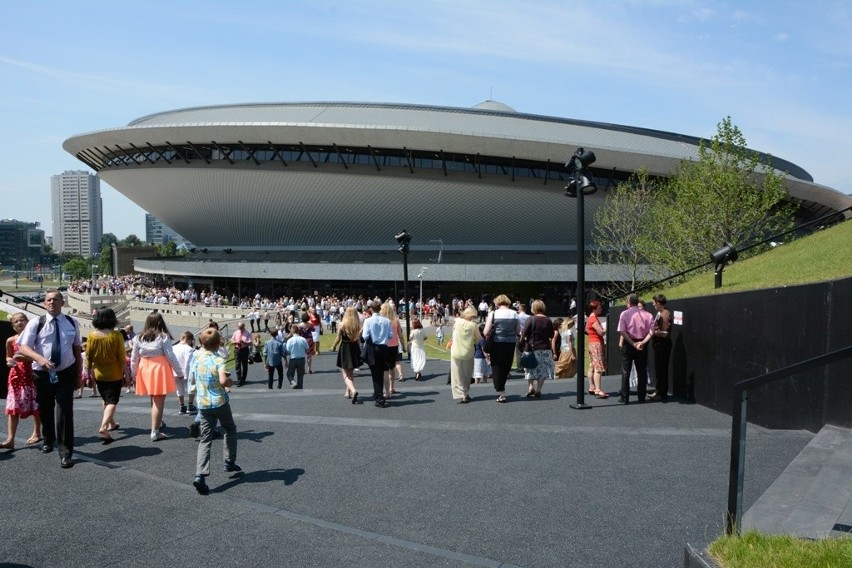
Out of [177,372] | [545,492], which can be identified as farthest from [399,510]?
[177,372]

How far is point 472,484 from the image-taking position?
613 cm

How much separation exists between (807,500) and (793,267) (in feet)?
27.4

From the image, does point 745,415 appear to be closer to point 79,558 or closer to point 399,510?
point 399,510

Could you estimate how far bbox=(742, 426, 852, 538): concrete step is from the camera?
4074mm

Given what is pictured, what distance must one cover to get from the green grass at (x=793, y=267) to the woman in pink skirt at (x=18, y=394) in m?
8.54

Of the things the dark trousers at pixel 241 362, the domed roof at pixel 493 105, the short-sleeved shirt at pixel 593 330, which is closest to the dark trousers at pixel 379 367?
the short-sleeved shirt at pixel 593 330

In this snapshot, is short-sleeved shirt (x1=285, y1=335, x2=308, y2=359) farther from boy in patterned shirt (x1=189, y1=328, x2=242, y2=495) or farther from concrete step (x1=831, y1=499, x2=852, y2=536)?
concrete step (x1=831, y1=499, x2=852, y2=536)

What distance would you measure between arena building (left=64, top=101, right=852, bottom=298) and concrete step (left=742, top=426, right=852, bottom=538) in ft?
122

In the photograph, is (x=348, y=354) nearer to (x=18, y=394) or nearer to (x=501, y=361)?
(x=501, y=361)

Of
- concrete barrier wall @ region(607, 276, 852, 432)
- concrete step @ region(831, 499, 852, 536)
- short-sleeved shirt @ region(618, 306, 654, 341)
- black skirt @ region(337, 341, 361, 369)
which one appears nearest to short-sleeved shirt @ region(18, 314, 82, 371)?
black skirt @ region(337, 341, 361, 369)

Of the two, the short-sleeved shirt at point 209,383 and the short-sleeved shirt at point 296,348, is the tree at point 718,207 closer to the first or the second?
the short-sleeved shirt at point 296,348

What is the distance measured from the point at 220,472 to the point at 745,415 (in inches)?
184

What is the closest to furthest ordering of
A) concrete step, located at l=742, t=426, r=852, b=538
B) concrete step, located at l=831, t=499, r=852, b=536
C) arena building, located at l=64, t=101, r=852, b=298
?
concrete step, located at l=831, t=499, r=852, b=536 < concrete step, located at l=742, t=426, r=852, b=538 < arena building, located at l=64, t=101, r=852, b=298

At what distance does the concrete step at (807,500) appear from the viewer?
407 cm
